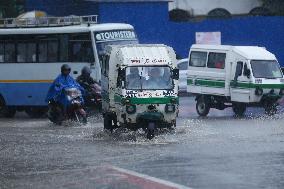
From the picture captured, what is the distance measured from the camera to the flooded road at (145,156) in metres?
13.7

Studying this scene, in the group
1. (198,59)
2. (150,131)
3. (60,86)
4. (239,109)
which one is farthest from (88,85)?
(150,131)

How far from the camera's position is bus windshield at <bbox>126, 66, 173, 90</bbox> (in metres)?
21.3

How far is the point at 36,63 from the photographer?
30000 mm

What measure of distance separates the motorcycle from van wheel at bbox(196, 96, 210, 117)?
500 centimetres

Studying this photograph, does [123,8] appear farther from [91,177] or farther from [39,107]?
[91,177]

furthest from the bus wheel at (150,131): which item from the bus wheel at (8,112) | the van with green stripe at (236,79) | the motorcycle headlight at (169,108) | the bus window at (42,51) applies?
the bus wheel at (8,112)

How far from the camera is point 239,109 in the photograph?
29.4m

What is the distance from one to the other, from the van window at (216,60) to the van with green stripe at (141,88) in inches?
278

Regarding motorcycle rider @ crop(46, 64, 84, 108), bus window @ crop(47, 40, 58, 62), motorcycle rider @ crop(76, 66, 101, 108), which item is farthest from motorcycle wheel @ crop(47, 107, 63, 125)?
bus window @ crop(47, 40, 58, 62)

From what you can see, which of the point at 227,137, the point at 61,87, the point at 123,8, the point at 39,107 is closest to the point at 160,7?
the point at 123,8

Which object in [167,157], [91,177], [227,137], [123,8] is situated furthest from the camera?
[123,8]

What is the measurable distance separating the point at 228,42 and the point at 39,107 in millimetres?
18454

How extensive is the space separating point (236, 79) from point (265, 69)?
94 centimetres

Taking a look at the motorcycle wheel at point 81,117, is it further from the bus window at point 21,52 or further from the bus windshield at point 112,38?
the bus window at point 21,52
